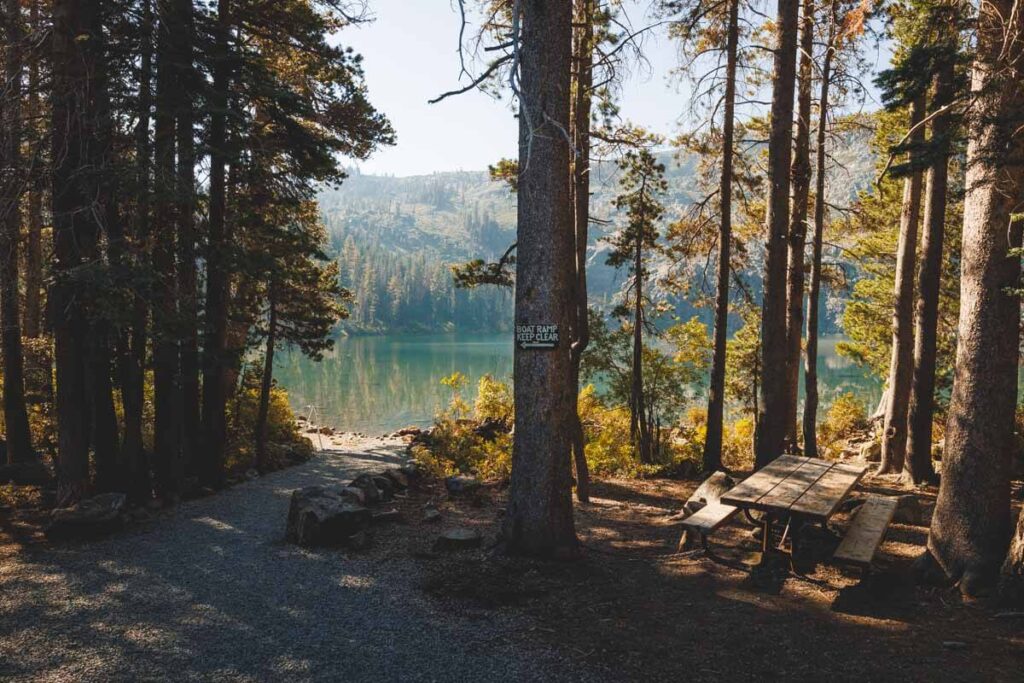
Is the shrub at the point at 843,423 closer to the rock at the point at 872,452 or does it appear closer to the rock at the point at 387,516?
the rock at the point at 872,452

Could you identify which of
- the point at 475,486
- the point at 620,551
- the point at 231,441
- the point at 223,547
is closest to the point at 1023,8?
the point at 620,551

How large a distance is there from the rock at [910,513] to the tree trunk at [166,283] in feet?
28.2

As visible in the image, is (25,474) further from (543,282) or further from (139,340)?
(543,282)

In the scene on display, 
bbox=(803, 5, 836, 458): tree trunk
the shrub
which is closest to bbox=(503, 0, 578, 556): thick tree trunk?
bbox=(803, 5, 836, 458): tree trunk

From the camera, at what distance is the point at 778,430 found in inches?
327

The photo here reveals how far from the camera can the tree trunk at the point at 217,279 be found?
905 centimetres

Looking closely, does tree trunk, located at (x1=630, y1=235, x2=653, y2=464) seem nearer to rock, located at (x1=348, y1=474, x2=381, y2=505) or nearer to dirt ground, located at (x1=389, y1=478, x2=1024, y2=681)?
rock, located at (x1=348, y1=474, x2=381, y2=505)

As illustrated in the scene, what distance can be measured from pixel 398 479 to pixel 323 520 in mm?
3336

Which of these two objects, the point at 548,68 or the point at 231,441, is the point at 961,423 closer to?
the point at 548,68

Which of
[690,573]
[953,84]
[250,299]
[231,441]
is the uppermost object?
[953,84]

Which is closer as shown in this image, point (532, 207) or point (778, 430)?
point (532, 207)

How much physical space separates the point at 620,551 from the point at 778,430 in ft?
11.6

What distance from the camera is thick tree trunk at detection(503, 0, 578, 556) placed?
520 cm

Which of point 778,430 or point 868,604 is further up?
point 778,430
